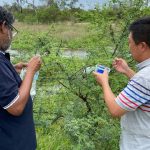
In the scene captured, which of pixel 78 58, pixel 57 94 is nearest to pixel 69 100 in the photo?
pixel 57 94

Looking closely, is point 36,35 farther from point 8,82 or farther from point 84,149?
point 8,82

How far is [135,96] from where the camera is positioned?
2.65 metres

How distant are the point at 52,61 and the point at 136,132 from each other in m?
1.28

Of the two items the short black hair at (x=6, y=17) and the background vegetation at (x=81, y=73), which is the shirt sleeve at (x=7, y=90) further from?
the background vegetation at (x=81, y=73)

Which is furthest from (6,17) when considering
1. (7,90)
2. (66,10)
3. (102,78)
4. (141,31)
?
(66,10)

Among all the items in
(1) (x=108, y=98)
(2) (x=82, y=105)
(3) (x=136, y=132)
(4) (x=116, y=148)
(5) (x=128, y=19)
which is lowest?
(4) (x=116, y=148)

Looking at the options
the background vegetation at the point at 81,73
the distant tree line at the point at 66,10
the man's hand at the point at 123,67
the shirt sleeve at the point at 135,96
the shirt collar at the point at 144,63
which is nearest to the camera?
the shirt sleeve at the point at 135,96

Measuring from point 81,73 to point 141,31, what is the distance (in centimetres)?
119

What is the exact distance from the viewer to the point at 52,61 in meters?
3.83

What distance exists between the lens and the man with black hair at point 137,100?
265cm

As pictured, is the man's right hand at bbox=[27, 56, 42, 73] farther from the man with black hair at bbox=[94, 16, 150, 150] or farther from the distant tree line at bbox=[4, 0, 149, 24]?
the distant tree line at bbox=[4, 0, 149, 24]

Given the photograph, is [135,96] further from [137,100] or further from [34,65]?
[34,65]

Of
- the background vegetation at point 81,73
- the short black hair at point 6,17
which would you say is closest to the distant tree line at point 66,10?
the background vegetation at point 81,73

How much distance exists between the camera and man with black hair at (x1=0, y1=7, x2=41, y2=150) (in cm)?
271
